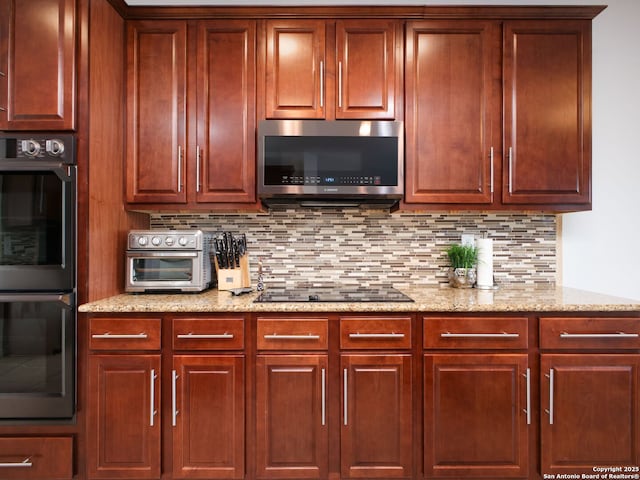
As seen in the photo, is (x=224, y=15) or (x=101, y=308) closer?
(x=101, y=308)

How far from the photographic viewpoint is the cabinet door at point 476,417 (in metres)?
1.67

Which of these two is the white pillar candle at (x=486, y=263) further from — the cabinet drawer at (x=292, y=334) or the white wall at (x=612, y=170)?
the cabinet drawer at (x=292, y=334)

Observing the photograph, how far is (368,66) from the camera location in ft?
6.54

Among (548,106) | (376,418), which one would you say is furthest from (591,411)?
(548,106)

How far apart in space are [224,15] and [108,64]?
679 mm

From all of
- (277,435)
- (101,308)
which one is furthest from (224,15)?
(277,435)

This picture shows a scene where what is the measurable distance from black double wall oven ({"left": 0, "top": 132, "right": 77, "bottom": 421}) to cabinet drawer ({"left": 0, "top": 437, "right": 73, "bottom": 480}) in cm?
12

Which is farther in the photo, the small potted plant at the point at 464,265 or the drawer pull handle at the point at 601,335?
the small potted plant at the point at 464,265

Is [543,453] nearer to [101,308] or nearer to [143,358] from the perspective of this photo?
[143,358]

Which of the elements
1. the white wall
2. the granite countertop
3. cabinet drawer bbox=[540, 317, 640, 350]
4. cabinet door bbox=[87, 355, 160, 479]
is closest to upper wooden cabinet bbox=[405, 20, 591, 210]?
the white wall

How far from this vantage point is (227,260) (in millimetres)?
2117

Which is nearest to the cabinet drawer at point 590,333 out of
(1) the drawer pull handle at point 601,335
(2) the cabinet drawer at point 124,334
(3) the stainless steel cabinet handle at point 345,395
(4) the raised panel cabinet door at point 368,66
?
(1) the drawer pull handle at point 601,335

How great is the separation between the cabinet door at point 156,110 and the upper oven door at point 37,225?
377 millimetres

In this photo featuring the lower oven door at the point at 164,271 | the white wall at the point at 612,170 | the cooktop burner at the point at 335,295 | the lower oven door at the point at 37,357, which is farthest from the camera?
the white wall at the point at 612,170
